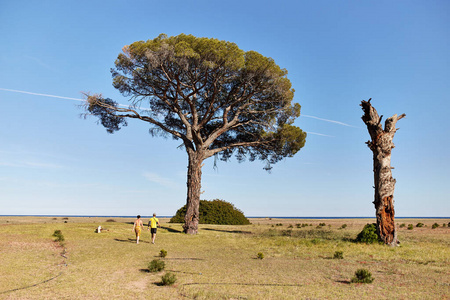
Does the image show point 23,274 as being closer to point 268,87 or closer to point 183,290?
point 183,290

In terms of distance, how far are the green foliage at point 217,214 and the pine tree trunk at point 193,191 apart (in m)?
13.4

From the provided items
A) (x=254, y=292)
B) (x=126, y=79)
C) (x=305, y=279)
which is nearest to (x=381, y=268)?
(x=305, y=279)

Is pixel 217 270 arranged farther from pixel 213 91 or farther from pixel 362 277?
pixel 213 91

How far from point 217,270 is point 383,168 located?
46.2 feet

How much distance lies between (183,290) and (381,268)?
8.01 m

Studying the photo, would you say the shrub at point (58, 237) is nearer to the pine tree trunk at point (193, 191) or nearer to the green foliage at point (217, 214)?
the pine tree trunk at point (193, 191)

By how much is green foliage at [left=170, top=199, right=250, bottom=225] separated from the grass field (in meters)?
19.9

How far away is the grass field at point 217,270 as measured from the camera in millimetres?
8992

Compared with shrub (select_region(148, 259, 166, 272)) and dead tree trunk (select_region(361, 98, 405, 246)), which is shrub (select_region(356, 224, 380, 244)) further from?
shrub (select_region(148, 259, 166, 272))

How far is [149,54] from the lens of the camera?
2478 centimetres

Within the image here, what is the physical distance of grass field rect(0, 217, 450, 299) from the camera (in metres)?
8.99

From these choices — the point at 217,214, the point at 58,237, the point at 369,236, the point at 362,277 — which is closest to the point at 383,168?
the point at 369,236

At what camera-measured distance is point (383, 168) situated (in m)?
20.8

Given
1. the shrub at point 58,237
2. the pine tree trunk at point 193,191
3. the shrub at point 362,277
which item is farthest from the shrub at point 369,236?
the shrub at point 58,237
